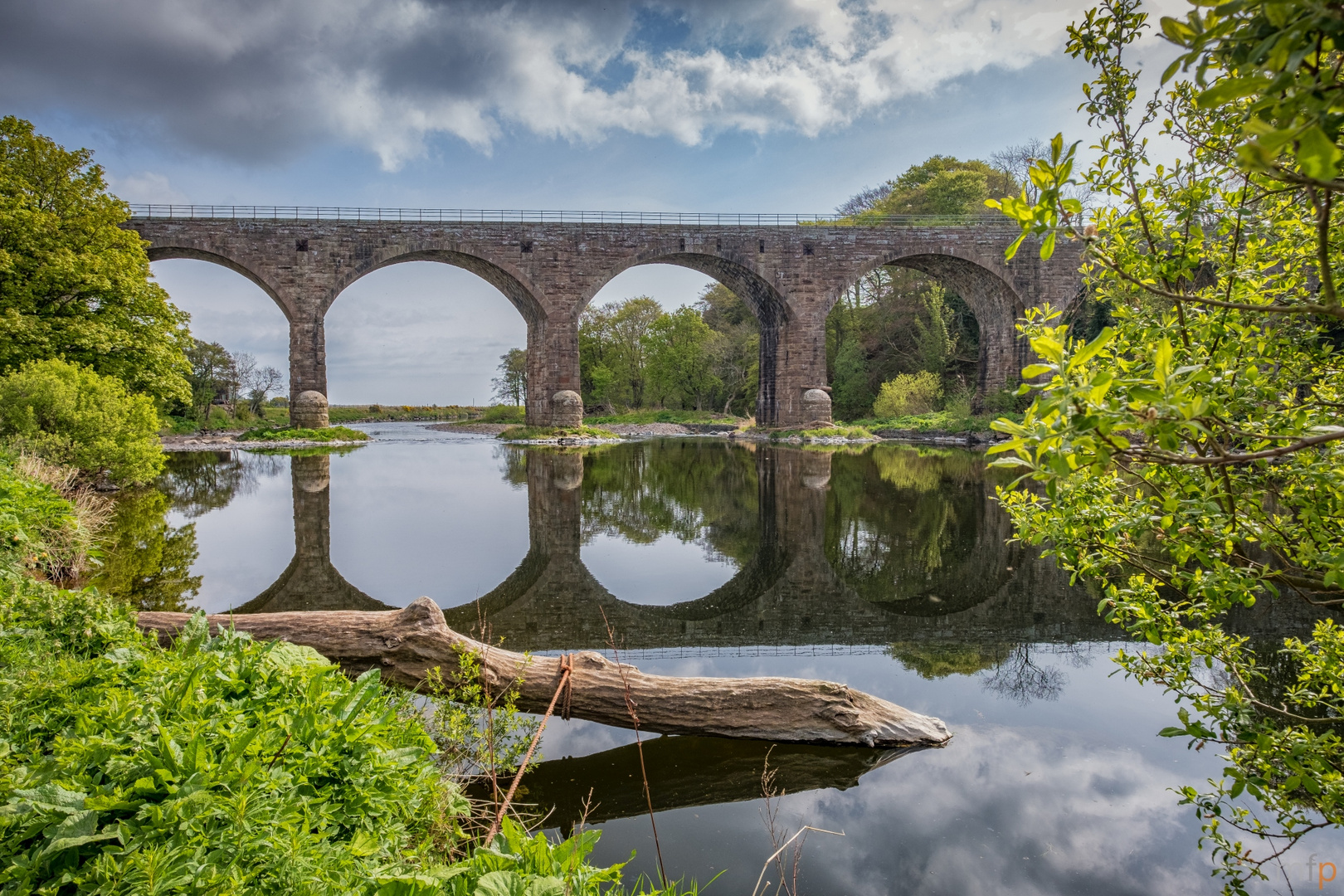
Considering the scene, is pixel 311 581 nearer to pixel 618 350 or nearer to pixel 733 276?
pixel 733 276

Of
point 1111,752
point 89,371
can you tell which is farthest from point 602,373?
point 1111,752

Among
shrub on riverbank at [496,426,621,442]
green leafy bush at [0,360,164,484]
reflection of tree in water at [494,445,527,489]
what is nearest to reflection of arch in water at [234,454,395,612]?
green leafy bush at [0,360,164,484]

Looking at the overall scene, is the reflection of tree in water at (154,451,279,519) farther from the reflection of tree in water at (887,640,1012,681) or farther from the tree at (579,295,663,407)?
the tree at (579,295,663,407)

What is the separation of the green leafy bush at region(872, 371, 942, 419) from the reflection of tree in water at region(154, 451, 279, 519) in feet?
75.3

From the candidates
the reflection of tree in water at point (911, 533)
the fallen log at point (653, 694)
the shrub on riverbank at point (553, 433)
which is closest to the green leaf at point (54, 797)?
the fallen log at point (653, 694)

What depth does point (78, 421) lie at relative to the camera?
Result: 9.29 metres

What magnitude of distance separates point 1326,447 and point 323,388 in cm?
2647

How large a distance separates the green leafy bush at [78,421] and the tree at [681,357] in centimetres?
3127

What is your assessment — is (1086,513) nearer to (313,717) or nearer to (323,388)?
(313,717)

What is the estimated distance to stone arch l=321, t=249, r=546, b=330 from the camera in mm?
23828

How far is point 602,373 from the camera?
43.5 meters

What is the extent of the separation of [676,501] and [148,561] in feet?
22.3

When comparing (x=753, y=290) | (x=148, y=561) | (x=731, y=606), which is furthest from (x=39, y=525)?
(x=753, y=290)

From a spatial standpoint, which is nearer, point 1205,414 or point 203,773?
point 1205,414
